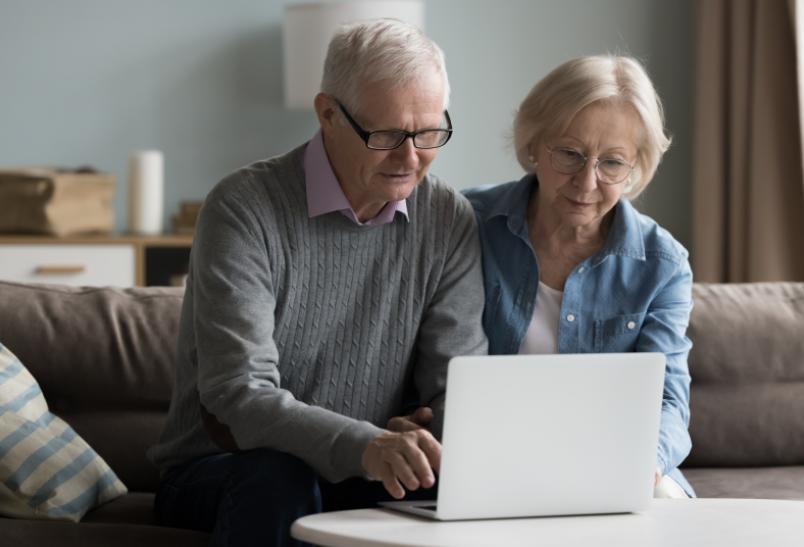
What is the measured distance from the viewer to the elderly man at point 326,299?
1753 mm

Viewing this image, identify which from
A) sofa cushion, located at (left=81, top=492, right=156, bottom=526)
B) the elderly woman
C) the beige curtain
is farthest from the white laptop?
the beige curtain

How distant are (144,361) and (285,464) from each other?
0.76 meters

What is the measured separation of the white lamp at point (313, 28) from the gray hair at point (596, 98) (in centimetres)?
223

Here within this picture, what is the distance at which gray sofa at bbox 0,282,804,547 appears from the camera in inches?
92.5

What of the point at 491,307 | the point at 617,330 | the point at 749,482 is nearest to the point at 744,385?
the point at 749,482

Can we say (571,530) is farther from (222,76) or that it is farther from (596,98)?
(222,76)

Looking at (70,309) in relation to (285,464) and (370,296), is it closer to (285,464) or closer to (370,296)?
(370,296)

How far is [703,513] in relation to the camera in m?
1.65

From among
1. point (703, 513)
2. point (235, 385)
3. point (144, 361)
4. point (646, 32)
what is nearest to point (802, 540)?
point (703, 513)

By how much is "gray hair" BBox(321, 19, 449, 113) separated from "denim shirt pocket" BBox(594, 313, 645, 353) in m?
0.49

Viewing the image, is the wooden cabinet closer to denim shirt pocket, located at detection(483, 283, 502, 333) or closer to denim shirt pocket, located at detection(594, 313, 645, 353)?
denim shirt pocket, located at detection(483, 283, 502, 333)

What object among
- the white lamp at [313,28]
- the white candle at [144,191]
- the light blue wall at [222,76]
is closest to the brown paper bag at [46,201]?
the white candle at [144,191]

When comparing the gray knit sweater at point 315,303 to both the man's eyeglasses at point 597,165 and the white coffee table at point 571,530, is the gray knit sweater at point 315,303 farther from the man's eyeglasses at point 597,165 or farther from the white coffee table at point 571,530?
the white coffee table at point 571,530

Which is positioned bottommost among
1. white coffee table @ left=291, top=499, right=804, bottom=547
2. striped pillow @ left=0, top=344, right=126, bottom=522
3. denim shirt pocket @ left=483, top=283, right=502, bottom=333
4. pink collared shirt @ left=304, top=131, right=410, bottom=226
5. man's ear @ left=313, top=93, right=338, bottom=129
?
striped pillow @ left=0, top=344, right=126, bottom=522
